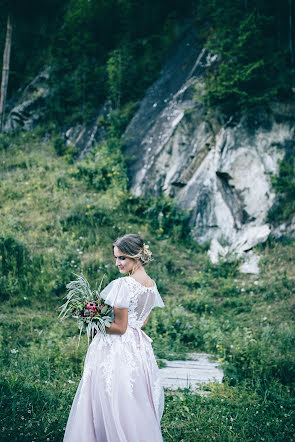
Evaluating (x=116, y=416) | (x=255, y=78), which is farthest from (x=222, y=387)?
(x=255, y=78)

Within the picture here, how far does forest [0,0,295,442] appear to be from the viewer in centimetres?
461

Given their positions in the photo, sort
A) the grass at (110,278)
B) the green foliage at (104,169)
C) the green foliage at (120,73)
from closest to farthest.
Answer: the grass at (110,278) < the green foliage at (104,169) < the green foliage at (120,73)

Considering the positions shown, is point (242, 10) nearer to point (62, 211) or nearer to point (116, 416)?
point (62, 211)

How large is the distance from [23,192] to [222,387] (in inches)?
328

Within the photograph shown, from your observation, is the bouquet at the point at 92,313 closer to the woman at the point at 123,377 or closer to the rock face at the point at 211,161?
the woman at the point at 123,377

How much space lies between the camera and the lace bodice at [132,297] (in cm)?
312

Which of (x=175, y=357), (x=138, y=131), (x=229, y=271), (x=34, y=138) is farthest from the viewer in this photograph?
(x=34, y=138)

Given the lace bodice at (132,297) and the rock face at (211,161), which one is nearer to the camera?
the lace bodice at (132,297)

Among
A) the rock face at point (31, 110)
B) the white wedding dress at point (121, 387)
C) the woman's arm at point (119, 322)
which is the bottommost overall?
the white wedding dress at point (121, 387)

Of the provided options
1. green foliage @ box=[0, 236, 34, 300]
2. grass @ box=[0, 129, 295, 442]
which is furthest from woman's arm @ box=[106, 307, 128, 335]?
green foliage @ box=[0, 236, 34, 300]

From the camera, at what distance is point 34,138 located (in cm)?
1453

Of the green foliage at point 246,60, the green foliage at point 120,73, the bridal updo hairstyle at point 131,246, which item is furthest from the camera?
the green foliage at point 120,73

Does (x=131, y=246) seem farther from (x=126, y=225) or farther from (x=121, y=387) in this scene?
(x=126, y=225)

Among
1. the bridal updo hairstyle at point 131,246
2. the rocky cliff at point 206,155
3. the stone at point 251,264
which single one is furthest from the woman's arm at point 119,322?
the rocky cliff at point 206,155
